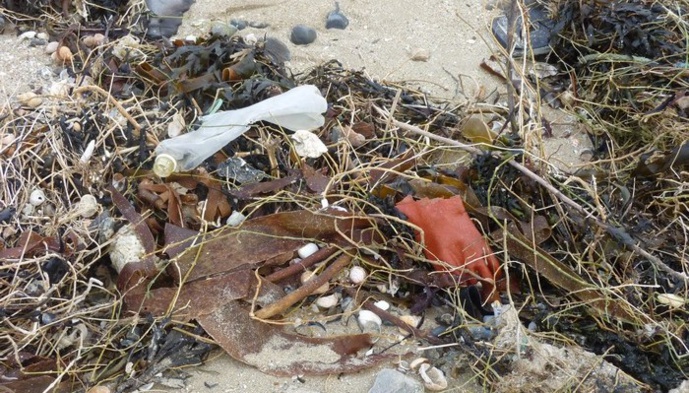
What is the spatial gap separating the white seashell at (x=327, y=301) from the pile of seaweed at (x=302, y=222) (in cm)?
2

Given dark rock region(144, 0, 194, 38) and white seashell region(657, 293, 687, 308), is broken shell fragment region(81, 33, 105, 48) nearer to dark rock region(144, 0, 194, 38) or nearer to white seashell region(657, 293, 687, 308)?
dark rock region(144, 0, 194, 38)

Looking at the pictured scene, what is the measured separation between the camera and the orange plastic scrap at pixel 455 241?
7.25 feet

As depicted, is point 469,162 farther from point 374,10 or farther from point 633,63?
point 374,10

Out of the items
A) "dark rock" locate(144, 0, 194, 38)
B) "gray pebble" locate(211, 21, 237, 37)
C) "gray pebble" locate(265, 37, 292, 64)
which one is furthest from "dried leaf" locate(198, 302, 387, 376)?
"dark rock" locate(144, 0, 194, 38)

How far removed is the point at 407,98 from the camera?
2.99 m

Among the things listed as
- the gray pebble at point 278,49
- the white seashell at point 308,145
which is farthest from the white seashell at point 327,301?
the gray pebble at point 278,49

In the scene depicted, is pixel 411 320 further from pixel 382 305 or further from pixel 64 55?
pixel 64 55

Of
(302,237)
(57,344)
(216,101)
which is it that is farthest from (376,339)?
(216,101)

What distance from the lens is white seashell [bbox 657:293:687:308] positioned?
218cm

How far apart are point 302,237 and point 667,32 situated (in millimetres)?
1927

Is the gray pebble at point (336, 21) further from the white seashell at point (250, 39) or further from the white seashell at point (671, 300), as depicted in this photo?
the white seashell at point (671, 300)

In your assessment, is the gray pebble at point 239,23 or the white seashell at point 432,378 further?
the gray pebble at point 239,23

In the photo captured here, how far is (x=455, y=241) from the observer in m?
2.25

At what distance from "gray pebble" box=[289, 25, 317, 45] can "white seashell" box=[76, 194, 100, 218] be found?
1.35 meters
